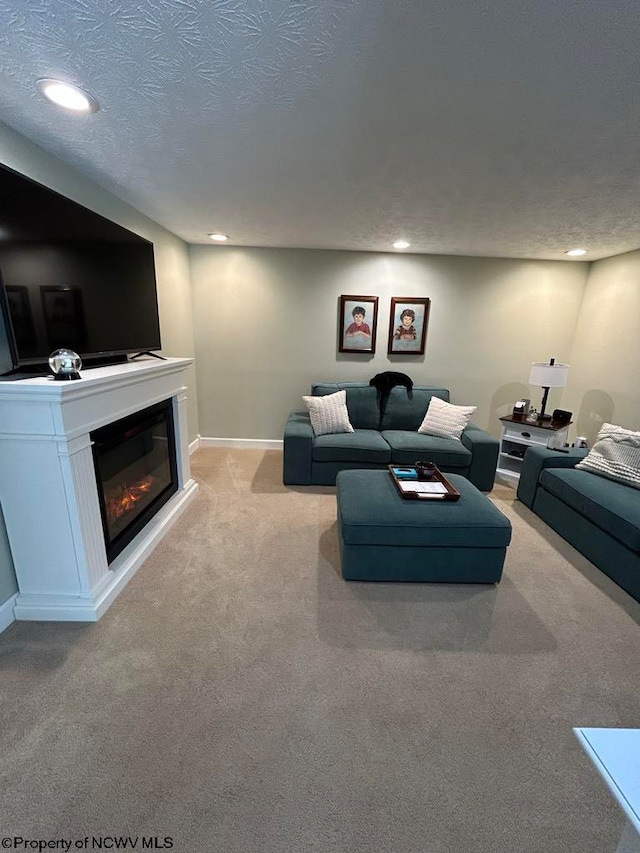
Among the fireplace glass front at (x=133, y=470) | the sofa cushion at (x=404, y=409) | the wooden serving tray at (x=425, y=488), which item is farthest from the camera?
the sofa cushion at (x=404, y=409)

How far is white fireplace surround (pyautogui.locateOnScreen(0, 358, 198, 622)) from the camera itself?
59.9 inches

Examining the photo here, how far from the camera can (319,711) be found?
135 centimetres

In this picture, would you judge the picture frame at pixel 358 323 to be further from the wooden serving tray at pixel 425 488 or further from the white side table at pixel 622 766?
the white side table at pixel 622 766

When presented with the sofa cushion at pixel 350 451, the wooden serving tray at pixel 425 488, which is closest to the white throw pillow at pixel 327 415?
the sofa cushion at pixel 350 451

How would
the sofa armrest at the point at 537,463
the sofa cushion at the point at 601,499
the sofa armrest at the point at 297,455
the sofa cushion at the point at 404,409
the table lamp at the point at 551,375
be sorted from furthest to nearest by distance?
1. the sofa cushion at the point at 404,409
2. the table lamp at the point at 551,375
3. the sofa armrest at the point at 297,455
4. the sofa armrest at the point at 537,463
5. the sofa cushion at the point at 601,499

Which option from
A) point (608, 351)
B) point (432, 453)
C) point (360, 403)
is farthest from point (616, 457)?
point (360, 403)

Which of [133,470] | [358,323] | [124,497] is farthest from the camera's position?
[358,323]

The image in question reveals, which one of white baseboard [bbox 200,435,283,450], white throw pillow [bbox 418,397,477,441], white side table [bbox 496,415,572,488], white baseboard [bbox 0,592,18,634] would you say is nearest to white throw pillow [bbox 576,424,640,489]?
white side table [bbox 496,415,572,488]

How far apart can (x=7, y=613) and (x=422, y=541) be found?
85.9 inches

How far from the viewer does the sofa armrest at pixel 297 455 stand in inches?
127

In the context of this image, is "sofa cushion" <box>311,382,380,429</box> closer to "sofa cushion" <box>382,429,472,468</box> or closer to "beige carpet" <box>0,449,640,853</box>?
"sofa cushion" <box>382,429,472,468</box>

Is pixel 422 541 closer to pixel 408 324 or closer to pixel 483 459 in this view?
pixel 483 459

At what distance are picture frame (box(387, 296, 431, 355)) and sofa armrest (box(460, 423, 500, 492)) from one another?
132 centimetres

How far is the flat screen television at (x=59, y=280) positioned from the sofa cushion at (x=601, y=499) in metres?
3.33
